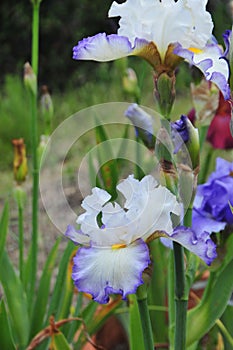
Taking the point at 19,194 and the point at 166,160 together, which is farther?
the point at 19,194

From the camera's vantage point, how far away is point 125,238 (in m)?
0.49

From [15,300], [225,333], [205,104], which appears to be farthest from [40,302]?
[205,104]

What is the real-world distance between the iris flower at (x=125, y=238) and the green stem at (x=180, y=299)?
0.12 feet

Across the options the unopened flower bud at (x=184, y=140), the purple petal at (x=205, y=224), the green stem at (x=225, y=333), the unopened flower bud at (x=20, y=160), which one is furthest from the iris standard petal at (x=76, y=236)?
the unopened flower bud at (x=20, y=160)

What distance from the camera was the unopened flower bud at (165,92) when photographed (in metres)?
0.55

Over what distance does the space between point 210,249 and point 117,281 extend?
0.08 m

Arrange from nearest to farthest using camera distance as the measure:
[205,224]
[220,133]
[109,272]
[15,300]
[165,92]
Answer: [109,272]
[165,92]
[205,224]
[15,300]
[220,133]

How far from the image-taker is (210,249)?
472 millimetres

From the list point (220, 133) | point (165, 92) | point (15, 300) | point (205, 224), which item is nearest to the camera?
point (165, 92)

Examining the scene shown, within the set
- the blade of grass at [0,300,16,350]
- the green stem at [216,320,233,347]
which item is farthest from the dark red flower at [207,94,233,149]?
the blade of grass at [0,300,16,350]

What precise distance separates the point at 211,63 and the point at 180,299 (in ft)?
0.68

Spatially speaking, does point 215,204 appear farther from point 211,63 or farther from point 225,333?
point 211,63

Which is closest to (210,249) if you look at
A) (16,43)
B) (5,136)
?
(5,136)

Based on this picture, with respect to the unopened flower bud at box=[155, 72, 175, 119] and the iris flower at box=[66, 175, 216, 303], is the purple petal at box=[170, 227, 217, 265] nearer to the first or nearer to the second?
the iris flower at box=[66, 175, 216, 303]
